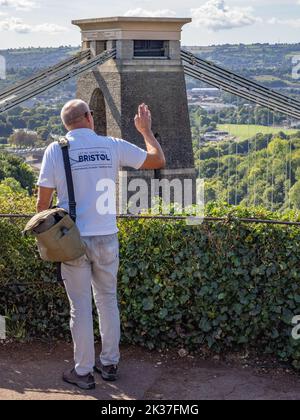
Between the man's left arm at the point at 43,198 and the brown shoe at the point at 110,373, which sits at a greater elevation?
the man's left arm at the point at 43,198

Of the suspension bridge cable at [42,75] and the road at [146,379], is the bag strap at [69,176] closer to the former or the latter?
the road at [146,379]

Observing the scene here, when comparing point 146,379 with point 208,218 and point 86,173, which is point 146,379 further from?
point 86,173

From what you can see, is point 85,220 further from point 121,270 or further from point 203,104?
point 203,104

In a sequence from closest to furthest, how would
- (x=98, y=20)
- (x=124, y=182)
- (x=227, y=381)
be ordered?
(x=227, y=381)
(x=124, y=182)
(x=98, y=20)

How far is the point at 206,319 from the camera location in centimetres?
475

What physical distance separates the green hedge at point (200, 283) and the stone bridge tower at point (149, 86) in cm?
1457

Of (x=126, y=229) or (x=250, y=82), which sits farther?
(x=250, y=82)

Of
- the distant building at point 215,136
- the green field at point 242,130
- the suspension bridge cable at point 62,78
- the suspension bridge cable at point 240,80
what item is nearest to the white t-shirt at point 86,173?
the suspension bridge cable at point 62,78

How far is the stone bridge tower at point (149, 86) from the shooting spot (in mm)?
19750

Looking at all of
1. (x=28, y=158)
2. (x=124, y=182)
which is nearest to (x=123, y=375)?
(x=124, y=182)

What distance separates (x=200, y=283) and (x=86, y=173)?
3.49 feet

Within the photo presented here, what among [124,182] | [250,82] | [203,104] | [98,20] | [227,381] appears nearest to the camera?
[227,381]

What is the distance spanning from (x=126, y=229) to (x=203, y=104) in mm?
22844

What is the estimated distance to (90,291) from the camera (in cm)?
425
